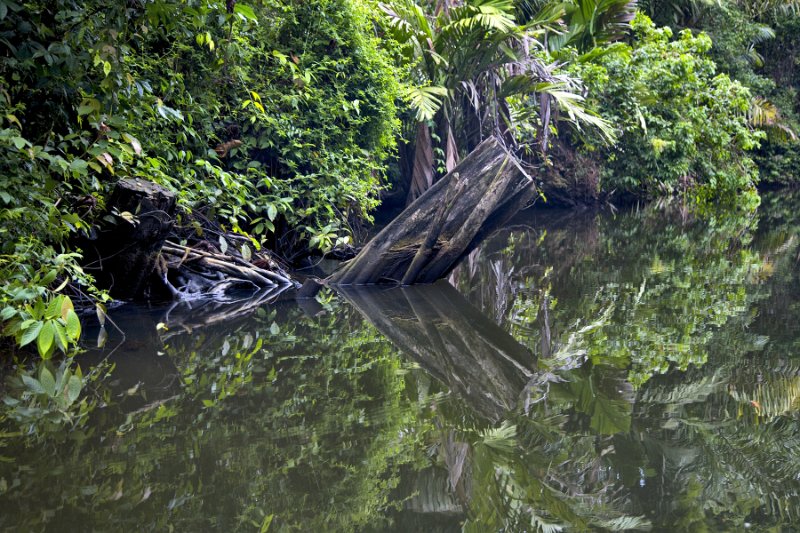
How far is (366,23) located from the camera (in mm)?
7559

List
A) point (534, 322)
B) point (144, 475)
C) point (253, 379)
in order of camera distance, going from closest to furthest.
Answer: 1. point (144, 475)
2. point (253, 379)
3. point (534, 322)

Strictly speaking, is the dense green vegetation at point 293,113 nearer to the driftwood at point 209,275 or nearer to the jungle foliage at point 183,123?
the jungle foliage at point 183,123

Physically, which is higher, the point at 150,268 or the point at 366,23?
the point at 366,23

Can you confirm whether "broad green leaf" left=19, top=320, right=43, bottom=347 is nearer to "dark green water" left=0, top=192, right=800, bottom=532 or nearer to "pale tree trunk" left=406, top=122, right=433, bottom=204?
"dark green water" left=0, top=192, right=800, bottom=532

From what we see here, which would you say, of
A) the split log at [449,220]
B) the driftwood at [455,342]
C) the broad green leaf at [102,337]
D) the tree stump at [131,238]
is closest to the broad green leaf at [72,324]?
the broad green leaf at [102,337]

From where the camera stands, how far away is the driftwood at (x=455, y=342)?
3037mm

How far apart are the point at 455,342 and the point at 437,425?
139cm

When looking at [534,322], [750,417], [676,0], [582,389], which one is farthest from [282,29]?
[676,0]

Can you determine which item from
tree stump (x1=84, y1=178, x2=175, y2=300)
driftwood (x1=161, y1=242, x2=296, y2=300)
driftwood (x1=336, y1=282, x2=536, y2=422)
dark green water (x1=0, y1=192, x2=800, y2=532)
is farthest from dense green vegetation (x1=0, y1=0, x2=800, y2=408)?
driftwood (x1=336, y1=282, x2=536, y2=422)

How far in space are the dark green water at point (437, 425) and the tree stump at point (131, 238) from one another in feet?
1.23

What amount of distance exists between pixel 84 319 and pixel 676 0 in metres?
18.3

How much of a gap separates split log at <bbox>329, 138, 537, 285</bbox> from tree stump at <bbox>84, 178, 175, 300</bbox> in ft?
5.51

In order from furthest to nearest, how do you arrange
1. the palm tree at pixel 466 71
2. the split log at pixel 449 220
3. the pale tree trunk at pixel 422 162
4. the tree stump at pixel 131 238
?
the pale tree trunk at pixel 422 162, the palm tree at pixel 466 71, the split log at pixel 449 220, the tree stump at pixel 131 238

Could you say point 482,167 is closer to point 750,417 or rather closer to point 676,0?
point 750,417
